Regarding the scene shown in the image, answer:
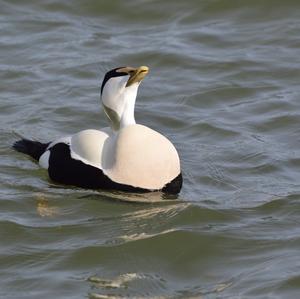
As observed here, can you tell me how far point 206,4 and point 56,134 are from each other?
3804mm

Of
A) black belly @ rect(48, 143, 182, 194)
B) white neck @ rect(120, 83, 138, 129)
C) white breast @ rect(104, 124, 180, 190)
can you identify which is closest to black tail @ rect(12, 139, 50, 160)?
black belly @ rect(48, 143, 182, 194)

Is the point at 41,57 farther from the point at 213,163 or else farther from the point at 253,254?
the point at 253,254

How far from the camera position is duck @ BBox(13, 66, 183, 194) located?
794 centimetres

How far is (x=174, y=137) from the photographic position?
9.70m

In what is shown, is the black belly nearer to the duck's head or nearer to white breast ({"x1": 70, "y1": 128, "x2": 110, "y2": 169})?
white breast ({"x1": 70, "y1": 128, "x2": 110, "y2": 169})

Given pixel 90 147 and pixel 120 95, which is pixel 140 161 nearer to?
pixel 90 147

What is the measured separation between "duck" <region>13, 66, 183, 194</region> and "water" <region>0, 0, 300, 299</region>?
4.3 inches

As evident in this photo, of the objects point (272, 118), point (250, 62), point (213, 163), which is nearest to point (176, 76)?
point (250, 62)

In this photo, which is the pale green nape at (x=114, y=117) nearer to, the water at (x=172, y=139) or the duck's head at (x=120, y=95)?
the duck's head at (x=120, y=95)

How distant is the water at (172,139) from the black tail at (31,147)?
0.09 m

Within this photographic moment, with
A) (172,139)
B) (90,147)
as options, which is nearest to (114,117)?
(90,147)

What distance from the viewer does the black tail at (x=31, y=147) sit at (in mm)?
8883

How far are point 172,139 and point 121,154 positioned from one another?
69.7 inches

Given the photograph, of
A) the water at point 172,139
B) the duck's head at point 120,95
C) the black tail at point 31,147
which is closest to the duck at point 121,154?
the duck's head at point 120,95
